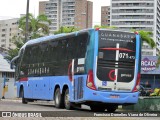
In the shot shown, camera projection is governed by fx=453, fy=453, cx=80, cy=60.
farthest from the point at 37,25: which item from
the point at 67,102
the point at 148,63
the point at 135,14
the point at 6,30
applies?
the point at 6,30

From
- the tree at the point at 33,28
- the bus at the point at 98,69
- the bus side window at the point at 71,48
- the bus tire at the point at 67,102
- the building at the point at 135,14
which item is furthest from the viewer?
the building at the point at 135,14

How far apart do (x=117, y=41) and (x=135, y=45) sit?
0.94 metres

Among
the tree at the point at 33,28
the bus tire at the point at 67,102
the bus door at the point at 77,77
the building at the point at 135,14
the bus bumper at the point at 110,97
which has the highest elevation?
the building at the point at 135,14

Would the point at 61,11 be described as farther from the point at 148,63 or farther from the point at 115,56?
the point at 115,56

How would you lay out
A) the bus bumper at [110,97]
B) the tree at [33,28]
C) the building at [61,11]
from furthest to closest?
1. the building at [61,11]
2. the tree at [33,28]
3. the bus bumper at [110,97]

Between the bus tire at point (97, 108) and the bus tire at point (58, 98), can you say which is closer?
the bus tire at point (58, 98)

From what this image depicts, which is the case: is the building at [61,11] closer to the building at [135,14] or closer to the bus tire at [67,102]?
the building at [135,14]

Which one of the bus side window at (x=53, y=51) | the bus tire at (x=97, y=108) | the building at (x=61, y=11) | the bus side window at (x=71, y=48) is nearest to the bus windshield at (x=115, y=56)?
the bus side window at (x=71, y=48)

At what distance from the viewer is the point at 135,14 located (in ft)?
564

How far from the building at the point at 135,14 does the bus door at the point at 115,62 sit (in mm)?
149539

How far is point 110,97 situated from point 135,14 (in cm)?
15470

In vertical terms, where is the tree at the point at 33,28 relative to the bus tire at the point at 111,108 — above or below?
above

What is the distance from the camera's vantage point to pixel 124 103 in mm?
20031

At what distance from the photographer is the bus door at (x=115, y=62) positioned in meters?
19.6
